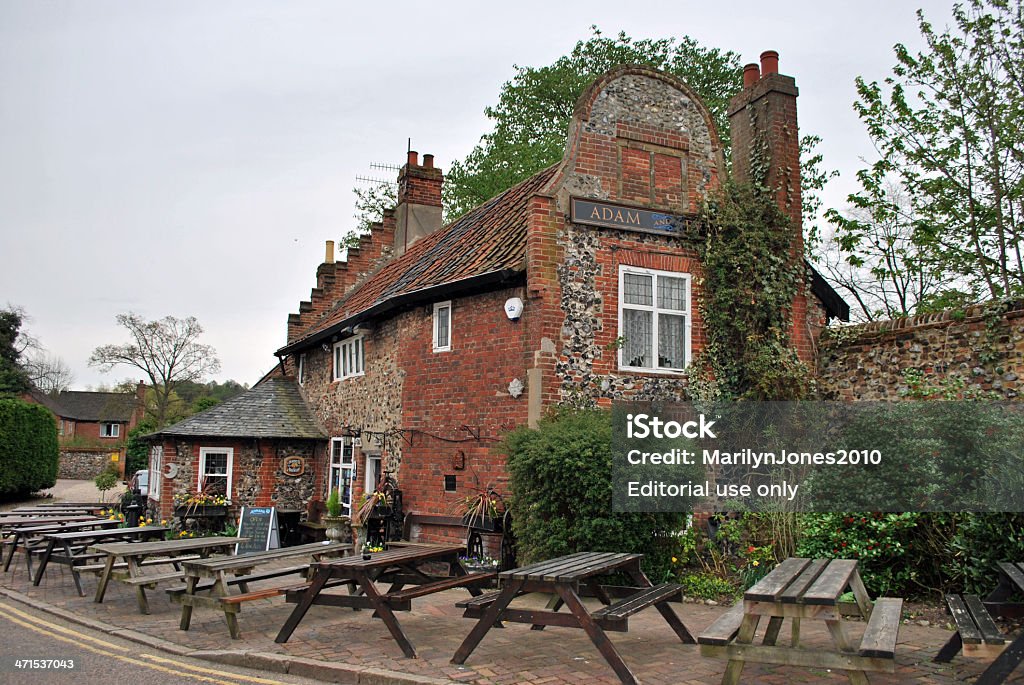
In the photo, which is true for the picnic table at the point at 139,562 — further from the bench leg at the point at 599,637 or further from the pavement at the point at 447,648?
the bench leg at the point at 599,637

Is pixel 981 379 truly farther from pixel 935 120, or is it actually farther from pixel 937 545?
pixel 935 120

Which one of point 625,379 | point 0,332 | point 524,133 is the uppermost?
point 524,133

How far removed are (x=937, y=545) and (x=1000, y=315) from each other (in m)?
4.32

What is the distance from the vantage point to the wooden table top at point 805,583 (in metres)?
5.31

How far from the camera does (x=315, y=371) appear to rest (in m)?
22.0

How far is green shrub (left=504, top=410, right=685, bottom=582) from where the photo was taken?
1047 cm

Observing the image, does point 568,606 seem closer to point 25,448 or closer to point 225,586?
point 225,586

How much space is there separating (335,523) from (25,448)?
65.7 ft

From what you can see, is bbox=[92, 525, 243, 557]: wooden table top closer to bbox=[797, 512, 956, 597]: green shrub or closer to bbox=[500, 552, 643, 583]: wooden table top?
bbox=[500, 552, 643, 583]: wooden table top

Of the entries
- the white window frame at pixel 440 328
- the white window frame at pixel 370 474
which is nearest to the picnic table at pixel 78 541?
the white window frame at pixel 370 474

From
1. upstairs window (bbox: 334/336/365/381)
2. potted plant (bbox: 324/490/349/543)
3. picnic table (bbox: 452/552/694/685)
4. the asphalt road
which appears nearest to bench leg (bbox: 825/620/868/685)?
picnic table (bbox: 452/552/694/685)

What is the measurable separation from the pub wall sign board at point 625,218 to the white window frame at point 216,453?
10.9 meters

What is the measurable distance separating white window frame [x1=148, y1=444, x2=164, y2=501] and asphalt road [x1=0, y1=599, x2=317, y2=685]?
11.5 meters

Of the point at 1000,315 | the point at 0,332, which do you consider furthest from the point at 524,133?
the point at 0,332
